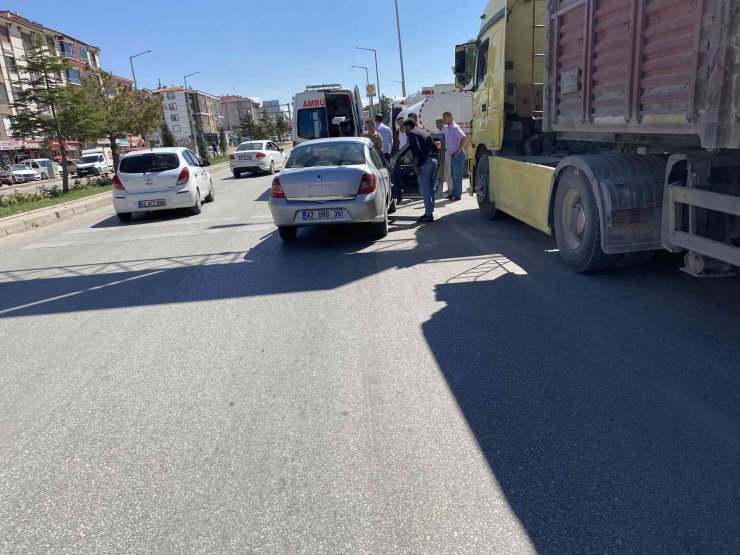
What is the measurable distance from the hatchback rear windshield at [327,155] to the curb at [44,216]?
7.07 m

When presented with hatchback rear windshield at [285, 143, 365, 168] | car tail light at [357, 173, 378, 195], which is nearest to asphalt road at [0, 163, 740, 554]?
car tail light at [357, 173, 378, 195]

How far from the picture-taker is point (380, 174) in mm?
8227

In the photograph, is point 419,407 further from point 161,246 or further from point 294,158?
point 161,246

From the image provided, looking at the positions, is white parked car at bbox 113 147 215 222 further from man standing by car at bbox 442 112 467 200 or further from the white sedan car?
the white sedan car

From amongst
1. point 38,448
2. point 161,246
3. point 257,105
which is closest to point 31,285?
point 161,246

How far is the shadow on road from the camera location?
7.62 ft

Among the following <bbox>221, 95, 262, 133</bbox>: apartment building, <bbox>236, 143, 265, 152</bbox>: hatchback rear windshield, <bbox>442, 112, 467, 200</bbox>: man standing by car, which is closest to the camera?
<bbox>442, 112, 467, 200</bbox>: man standing by car

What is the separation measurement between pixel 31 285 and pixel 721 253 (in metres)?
7.41

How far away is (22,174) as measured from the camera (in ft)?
130

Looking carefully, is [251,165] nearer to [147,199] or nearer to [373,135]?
[373,135]

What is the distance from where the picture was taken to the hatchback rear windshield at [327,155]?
8180 mm

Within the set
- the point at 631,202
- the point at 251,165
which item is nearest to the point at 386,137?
the point at 631,202

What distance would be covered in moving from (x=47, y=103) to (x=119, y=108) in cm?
725

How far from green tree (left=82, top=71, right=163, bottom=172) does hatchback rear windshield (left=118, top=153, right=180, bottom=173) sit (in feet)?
40.9
